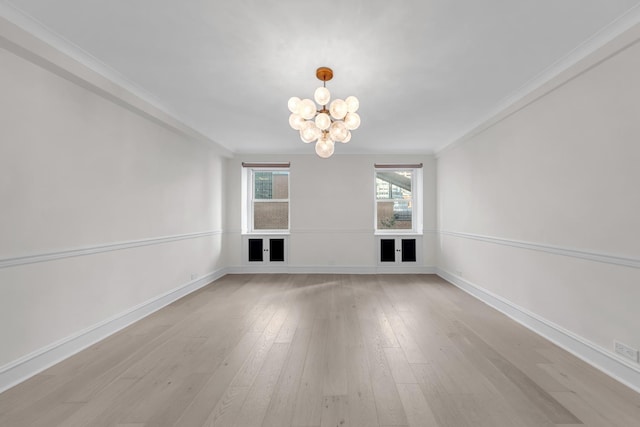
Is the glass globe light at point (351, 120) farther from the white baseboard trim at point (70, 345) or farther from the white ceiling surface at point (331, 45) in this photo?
the white baseboard trim at point (70, 345)

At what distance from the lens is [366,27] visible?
2.01m

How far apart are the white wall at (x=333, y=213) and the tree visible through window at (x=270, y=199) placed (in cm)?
29

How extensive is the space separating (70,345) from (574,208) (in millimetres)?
4563

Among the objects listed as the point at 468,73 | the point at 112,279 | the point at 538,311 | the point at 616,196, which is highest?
the point at 468,73

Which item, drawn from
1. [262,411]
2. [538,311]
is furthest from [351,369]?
[538,311]

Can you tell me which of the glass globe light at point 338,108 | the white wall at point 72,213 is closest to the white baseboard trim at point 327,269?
the white wall at point 72,213

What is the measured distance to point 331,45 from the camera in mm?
2223

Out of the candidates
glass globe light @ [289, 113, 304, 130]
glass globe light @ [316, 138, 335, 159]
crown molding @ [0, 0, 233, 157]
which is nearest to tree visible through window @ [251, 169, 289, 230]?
crown molding @ [0, 0, 233, 157]

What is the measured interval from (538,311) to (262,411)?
2.87 m

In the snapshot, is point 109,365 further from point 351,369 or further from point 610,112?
point 610,112

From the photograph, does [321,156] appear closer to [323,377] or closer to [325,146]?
[325,146]

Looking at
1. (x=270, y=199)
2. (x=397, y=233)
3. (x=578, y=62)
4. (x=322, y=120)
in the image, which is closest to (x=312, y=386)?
(x=322, y=120)

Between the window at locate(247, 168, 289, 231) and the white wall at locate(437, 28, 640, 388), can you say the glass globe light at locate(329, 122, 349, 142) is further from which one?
the window at locate(247, 168, 289, 231)

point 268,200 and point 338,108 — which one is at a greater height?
point 338,108
